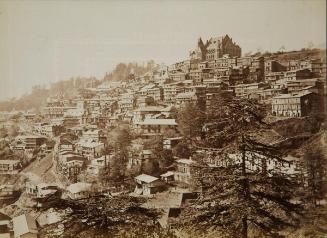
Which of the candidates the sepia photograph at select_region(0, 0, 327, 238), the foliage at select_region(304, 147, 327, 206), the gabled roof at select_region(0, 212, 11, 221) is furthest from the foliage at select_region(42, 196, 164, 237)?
the foliage at select_region(304, 147, 327, 206)

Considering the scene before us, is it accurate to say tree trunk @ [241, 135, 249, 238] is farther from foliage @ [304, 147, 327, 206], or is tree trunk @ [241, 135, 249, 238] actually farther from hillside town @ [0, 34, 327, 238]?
foliage @ [304, 147, 327, 206]

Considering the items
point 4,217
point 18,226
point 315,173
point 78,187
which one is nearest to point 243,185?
point 315,173

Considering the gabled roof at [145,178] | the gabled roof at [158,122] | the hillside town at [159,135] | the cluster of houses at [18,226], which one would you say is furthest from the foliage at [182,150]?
the cluster of houses at [18,226]

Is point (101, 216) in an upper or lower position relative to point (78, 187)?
lower

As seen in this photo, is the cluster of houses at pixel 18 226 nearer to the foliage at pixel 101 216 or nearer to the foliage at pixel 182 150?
the foliage at pixel 101 216

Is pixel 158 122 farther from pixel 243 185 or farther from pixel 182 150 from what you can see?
pixel 243 185

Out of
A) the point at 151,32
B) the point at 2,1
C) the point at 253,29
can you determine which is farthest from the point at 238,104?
the point at 2,1
